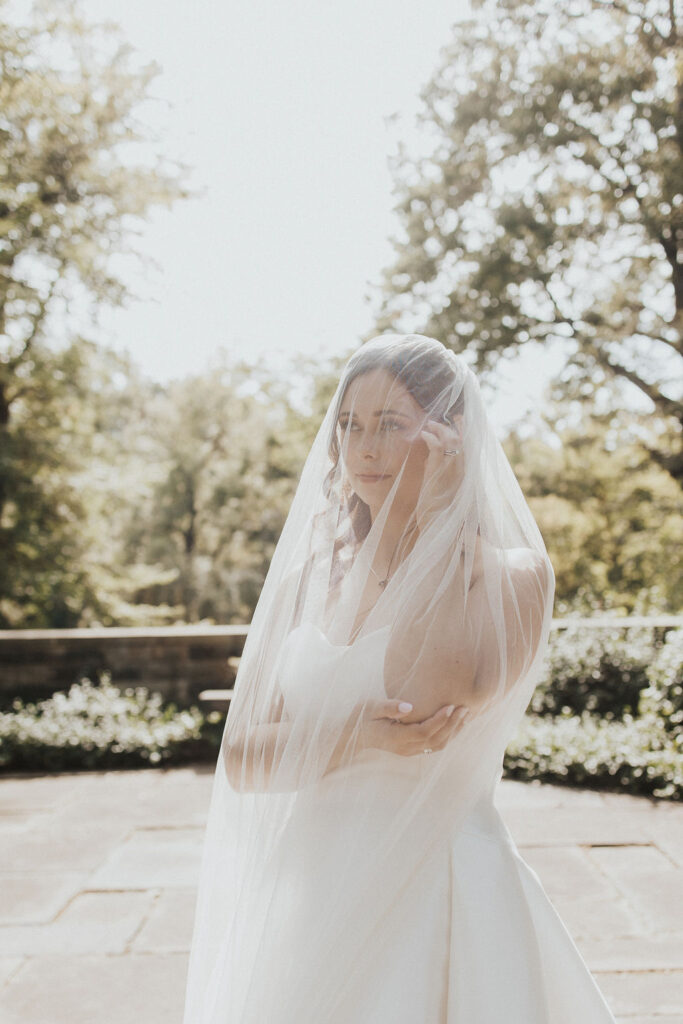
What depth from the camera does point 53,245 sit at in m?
13.3

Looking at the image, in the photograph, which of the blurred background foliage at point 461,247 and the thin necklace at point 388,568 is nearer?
the thin necklace at point 388,568

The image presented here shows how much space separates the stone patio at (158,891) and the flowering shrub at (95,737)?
1.90 ft

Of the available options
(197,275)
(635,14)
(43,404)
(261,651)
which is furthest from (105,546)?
(261,651)

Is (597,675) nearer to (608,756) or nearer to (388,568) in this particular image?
(608,756)

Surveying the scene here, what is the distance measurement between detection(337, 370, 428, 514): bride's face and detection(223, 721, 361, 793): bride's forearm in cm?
49

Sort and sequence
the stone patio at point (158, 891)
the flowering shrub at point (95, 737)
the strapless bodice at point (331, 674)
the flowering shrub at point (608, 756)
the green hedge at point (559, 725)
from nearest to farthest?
1. the strapless bodice at point (331, 674)
2. the stone patio at point (158, 891)
3. the flowering shrub at point (608, 756)
4. the green hedge at point (559, 725)
5. the flowering shrub at point (95, 737)

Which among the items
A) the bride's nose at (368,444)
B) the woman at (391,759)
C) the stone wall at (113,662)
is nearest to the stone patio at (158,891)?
the woman at (391,759)

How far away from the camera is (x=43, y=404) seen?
15070 millimetres

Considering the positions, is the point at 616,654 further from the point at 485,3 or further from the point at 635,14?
the point at 485,3

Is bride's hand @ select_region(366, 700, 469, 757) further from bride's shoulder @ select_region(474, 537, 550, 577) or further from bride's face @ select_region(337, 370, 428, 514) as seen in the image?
bride's face @ select_region(337, 370, 428, 514)

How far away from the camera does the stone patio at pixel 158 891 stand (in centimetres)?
301

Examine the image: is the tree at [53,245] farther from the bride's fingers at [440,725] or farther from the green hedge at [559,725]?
the bride's fingers at [440,725]

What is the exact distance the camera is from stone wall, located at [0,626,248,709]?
25.5 ft

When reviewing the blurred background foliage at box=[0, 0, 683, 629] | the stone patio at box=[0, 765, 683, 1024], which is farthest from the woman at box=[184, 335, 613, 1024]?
the blurred background foliage at box=[0, 0, 683, 629]
